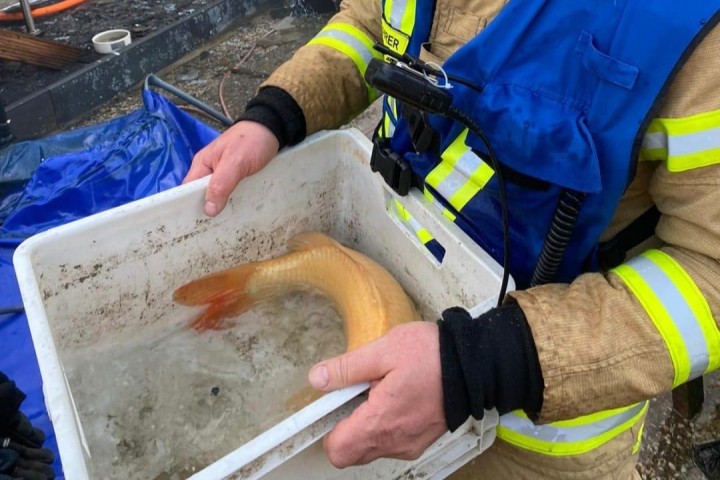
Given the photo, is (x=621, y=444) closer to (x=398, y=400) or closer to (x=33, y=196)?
(x=398, y=400)

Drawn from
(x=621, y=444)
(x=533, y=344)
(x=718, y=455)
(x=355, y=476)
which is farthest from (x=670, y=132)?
(x=718, y=455)

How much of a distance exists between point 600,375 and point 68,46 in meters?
3.83

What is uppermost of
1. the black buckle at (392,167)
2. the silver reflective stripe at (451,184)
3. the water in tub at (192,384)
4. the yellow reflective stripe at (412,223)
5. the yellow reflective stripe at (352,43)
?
the yellow reflective stripe at (352,43)

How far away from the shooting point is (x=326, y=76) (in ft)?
5.60

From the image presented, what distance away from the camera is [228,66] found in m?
4.32

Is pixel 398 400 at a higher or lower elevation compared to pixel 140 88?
higher

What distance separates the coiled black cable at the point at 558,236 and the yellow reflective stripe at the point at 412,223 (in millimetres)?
362

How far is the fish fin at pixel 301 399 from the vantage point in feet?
5.22

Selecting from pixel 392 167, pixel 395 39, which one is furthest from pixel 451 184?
pixel 395 39

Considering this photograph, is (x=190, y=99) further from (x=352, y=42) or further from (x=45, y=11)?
(x=45, y=11)

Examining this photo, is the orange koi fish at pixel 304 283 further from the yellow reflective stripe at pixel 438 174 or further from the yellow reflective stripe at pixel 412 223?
the yellow reflective stripe at pixel 438 174

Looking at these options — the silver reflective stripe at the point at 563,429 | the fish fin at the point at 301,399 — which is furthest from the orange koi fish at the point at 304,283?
the silver reflective stripe at the point at 563,429

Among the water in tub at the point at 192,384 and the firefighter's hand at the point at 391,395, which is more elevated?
the firefighter's hand at the point at 391,395

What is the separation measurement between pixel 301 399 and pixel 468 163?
2.40 feet
